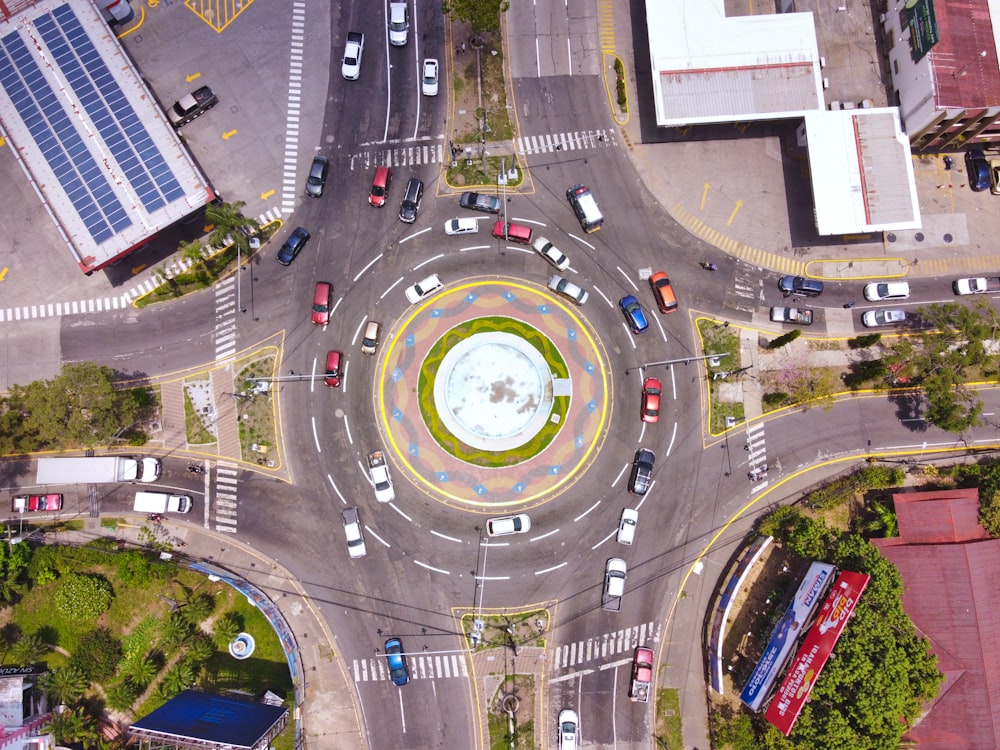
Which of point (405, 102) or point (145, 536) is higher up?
point (405, 102)

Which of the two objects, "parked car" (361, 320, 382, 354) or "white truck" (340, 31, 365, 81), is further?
"white truck" (340, 31, 365, 81)

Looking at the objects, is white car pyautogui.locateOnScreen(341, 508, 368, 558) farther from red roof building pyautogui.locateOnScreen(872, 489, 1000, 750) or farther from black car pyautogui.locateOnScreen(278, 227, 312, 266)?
red roof building pyautogui.locateOnScreen(872, 489, 1000, 750)

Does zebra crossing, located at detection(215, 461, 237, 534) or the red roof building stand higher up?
zebra crossing, located at detection(215, 461, 237, 534)

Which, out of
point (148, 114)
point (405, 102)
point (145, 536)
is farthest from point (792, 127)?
point (145, 536)

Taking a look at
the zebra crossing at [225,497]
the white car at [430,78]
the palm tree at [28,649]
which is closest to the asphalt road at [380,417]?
the white car at [430,78]

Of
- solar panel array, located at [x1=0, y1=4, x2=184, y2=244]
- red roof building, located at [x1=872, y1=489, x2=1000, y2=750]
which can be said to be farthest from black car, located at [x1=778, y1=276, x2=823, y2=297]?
solar panel array, located at [x1=0, y1=4, x2=184, y2=244]

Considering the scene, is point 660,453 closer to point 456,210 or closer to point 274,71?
point 456,210
